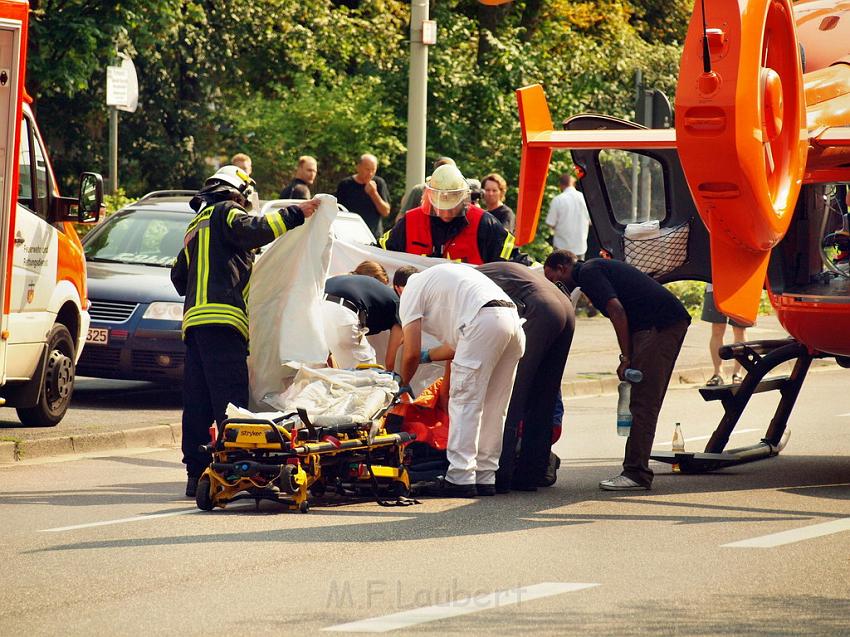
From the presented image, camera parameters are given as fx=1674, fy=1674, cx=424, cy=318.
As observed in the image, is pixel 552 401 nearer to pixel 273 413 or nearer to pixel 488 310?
pixel 488 310

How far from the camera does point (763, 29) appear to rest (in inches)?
360

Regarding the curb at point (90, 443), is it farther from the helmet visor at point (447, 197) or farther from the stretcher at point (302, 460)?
the helmet visor at point (447, 197)

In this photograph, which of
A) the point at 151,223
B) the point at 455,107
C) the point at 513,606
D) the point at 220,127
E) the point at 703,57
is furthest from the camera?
the point at 220,127

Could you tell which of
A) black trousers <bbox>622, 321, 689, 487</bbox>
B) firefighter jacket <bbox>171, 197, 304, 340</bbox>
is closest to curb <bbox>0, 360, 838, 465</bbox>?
firefighter jacket <bbox>171, 197, 304, 340</bbox>

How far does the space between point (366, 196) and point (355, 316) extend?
882 centimetres

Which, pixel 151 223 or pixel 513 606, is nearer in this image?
pixel 513 606

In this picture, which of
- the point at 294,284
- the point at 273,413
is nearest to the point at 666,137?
the point at 294,284

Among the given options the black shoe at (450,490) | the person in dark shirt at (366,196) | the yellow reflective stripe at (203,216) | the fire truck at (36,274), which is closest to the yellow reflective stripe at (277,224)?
the yellow reflective stripe at (203,216)

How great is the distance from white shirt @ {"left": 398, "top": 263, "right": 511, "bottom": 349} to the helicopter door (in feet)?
6.60

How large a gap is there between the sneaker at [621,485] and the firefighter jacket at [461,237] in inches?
80.6

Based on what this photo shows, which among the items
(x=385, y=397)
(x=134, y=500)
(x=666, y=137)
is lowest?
(x=134, y=500)

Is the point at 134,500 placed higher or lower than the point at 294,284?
lower

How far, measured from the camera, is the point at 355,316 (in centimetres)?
1114

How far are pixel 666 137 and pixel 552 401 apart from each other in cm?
201
